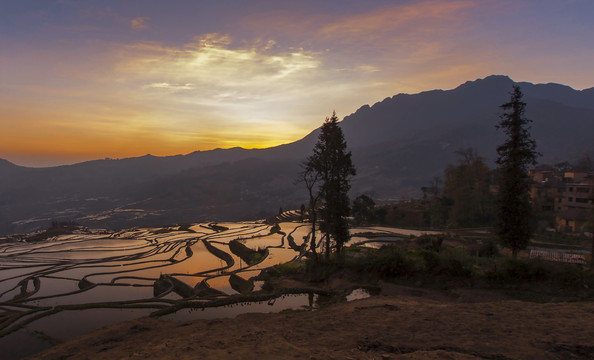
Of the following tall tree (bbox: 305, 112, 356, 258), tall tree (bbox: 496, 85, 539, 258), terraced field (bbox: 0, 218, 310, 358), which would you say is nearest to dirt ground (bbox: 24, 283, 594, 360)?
terraced field (bbox: 0, 218, 310, 358)

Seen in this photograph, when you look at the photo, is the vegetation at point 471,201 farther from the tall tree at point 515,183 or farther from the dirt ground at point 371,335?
the dirt ground at point 371,335

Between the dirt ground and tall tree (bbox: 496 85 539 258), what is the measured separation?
12575 millimetres

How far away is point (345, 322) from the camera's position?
13469 mm

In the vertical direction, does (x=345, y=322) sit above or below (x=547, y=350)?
below

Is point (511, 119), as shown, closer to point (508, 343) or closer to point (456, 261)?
point (456, 261)

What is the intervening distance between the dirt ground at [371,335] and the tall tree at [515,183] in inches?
495

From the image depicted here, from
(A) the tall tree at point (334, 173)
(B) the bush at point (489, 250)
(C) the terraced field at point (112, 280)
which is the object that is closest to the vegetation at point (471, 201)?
Result: (B) the bush at point (489, 250)

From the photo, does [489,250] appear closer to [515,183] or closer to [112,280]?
[515,183]

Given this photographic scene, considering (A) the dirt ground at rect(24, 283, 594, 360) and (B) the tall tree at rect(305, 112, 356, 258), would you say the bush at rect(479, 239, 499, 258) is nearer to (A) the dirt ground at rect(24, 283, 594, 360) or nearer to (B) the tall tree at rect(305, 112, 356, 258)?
(B) the tall tree at rect(305, 112, 356, 258)

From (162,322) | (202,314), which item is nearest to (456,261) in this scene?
(202,314)

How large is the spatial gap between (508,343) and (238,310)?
14.4m

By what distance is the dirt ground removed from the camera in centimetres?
988

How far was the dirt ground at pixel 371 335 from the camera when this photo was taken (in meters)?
9.88

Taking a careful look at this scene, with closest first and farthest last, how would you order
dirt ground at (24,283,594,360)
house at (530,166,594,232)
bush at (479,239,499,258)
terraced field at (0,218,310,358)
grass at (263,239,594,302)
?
dirt ground at (24,283,594,360) < grass at (263,239,594,302) < terraced field at (0,218,310,358) < bush at (479,239,499,258) < house at (530,166,594,232)
